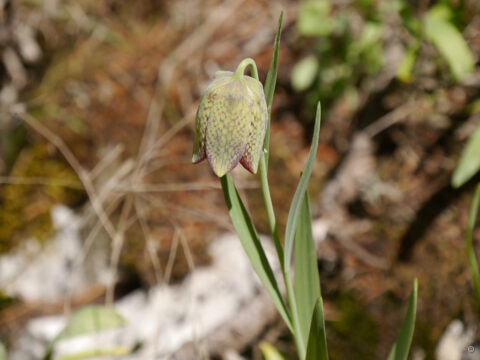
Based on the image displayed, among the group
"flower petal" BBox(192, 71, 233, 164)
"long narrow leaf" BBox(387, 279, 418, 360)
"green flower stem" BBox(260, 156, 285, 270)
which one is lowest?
"long narrow leaf" BBox(387, 279, 418, 360)

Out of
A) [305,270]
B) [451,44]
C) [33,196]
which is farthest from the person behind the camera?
[33,196]

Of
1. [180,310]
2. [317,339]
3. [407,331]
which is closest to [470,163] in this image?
[407,331]

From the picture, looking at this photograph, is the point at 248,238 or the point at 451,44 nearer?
the point at 248,238

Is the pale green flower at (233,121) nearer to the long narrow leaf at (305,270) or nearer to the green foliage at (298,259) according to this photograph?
the green foliage at (298,259)

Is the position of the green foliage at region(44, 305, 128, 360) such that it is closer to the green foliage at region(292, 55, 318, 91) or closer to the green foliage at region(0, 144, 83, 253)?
the green foliage at region(0, 144, 83, 253)

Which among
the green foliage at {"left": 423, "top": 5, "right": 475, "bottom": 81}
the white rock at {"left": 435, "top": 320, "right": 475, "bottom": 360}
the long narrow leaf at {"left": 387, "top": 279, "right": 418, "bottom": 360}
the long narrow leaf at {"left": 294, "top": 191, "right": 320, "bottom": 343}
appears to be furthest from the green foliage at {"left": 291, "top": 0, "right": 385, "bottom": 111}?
the long narrow leaf at {"left": 387, "top": 279, "right": 418, "bottom": 360}

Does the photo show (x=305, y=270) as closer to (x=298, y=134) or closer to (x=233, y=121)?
(x=233, y=121)
